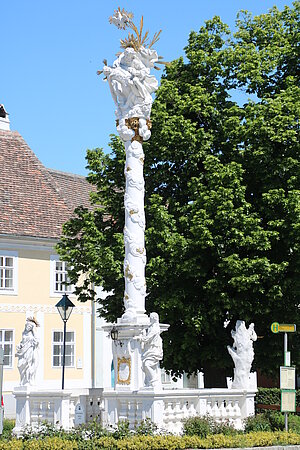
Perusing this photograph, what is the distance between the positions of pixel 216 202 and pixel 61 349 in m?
16.9

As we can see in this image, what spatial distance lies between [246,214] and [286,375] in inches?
279

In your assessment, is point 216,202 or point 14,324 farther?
point 14,324

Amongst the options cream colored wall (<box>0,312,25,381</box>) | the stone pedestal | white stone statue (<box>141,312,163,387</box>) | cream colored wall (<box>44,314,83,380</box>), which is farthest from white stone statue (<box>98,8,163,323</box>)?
cream colored wall (<box>44,314,83,380</box>)

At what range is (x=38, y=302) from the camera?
4016 centimetres

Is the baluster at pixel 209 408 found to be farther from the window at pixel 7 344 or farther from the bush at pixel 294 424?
the window at pixel 7 344

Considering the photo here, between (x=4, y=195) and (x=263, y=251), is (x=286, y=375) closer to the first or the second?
(x=263, y=251)

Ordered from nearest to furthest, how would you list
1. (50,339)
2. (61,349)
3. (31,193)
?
(50,339)
(61,349)
(31,193)

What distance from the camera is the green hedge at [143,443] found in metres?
17.5

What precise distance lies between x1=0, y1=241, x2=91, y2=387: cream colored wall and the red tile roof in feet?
3.69

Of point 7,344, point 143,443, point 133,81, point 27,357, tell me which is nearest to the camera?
point 143,443

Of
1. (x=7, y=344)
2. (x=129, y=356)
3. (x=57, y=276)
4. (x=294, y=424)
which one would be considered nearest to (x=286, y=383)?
(x=294, y=424)

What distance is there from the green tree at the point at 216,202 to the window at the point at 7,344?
913 centimetres

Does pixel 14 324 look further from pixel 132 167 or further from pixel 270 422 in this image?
pixel 270 422

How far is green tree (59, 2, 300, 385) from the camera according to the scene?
86.2 feet
